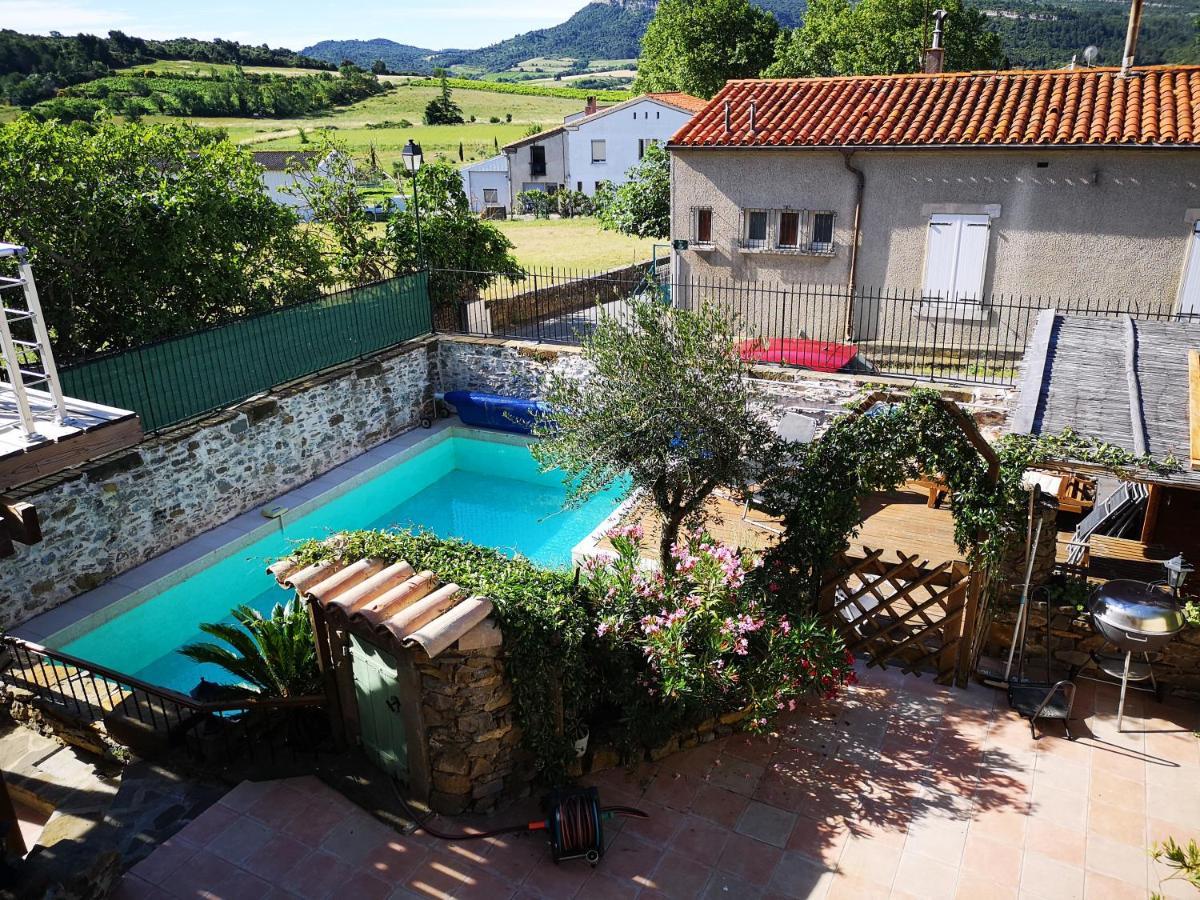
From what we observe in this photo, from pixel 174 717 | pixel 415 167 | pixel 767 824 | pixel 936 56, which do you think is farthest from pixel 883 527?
pixel 936 56

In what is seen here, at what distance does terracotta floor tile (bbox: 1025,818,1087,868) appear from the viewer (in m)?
6.30

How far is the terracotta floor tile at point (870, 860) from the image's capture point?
621 centimetres

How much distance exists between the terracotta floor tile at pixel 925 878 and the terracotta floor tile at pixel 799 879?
1.62 ft

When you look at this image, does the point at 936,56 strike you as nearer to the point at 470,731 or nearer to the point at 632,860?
the point at 470,731

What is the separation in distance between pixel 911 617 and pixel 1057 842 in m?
2.55

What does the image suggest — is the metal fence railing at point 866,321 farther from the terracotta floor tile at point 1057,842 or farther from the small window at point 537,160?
the small window at point 537,160

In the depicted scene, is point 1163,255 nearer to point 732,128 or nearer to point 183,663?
point 732,128

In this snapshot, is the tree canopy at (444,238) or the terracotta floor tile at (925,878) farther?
the tree canopy at (444,238)

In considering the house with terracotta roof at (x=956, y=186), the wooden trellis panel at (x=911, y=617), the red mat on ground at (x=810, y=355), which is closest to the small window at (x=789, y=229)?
the house with terracotta roof at (x=956, y=186)

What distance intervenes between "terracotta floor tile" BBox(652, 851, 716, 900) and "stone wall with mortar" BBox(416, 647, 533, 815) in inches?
53.2

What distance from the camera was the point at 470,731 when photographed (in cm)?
663

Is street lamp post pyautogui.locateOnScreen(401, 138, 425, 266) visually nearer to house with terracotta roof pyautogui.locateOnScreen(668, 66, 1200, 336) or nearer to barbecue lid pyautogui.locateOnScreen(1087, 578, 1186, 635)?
house with terracotta roof pyautogui.locateOnScreen(668, 66, 1200, 336)

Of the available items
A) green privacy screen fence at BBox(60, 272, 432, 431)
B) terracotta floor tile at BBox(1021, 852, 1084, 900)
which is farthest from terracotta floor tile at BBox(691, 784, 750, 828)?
green privacy screen fence at BBox(60, 272, 432, 431)

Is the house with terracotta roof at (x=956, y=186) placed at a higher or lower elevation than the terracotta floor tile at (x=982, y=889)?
higher
